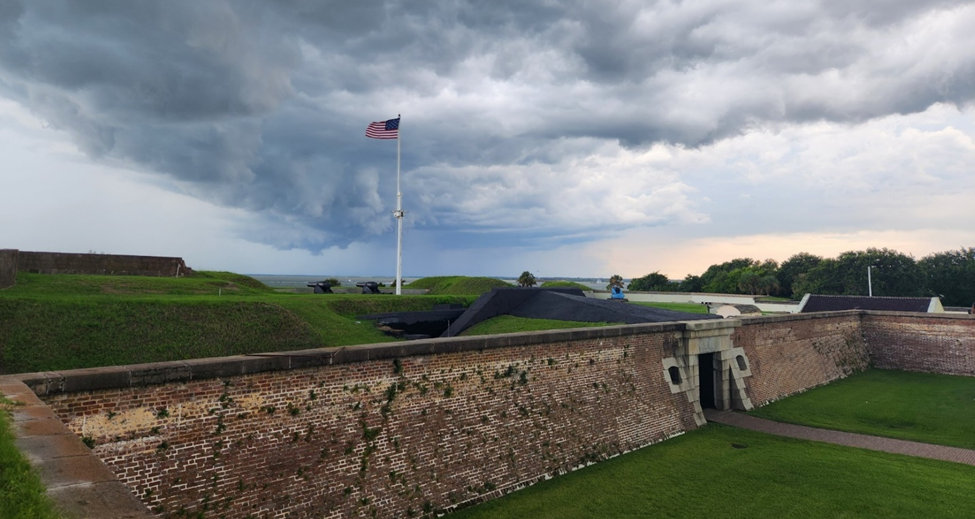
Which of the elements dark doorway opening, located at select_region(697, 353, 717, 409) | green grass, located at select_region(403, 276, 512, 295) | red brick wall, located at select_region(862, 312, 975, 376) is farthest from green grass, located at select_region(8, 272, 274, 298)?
red brick wall, located at select_region(862, 312, 975, 376)

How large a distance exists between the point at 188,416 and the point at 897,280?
71.8 meters

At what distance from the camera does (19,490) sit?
→ 352cm

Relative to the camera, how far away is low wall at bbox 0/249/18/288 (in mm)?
18000

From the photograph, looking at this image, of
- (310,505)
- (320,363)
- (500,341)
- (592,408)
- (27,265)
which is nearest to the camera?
(310,505)

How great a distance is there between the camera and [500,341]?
12.1 m

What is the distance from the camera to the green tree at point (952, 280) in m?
59.4

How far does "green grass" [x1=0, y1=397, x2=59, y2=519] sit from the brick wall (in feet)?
84.5

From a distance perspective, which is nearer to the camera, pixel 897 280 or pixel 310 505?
pixel 310 505

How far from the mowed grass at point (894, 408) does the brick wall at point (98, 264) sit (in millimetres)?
29127

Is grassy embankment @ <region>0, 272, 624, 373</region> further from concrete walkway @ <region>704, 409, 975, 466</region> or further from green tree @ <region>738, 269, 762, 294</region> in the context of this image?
green tree @ <region>738, 269, 762, 294</region>

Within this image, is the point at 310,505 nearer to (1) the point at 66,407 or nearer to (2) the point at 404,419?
(2) the point at 404,419

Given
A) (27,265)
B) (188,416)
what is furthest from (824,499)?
(27,265)

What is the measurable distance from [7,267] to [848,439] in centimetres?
2840

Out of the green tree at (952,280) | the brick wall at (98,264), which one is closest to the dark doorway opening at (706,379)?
the brick wall at (98,264)
